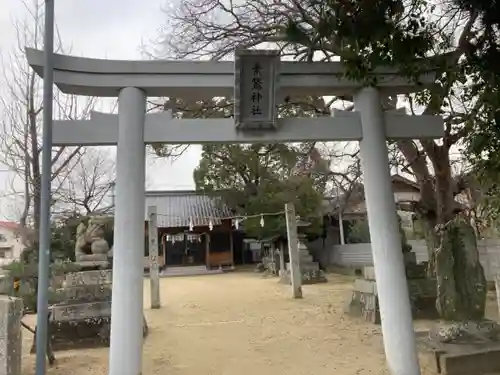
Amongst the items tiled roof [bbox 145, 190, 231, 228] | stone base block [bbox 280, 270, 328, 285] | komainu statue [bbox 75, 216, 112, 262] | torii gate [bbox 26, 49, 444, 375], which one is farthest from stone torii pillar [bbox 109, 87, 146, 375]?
tiled roof [bbox 145, 190, 231, 228]

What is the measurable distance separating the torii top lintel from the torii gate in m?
0.01

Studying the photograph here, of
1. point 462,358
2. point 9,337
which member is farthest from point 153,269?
point 462,358

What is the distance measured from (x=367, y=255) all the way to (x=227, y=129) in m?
16.2

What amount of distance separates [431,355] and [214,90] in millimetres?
3901

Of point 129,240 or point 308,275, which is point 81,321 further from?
point 308,275

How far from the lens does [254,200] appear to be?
22.3 metres

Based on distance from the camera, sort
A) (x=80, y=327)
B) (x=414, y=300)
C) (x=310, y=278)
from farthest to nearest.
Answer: (x=310, y=278) → (x=414, y=300) → (x=80, y=327)

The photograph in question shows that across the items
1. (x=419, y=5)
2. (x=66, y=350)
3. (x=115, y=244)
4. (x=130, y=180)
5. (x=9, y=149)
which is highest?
(x=9, y=149)

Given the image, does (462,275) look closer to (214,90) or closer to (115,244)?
(214,90)

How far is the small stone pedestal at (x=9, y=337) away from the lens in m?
4.06

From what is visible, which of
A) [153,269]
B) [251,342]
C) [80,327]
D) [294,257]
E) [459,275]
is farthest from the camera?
[294,257]

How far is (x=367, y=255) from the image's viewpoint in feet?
65.2

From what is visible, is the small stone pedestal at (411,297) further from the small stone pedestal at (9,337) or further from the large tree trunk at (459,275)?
the small stone pedestal at (9,337)


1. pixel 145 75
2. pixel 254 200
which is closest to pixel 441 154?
pixel 145 75
